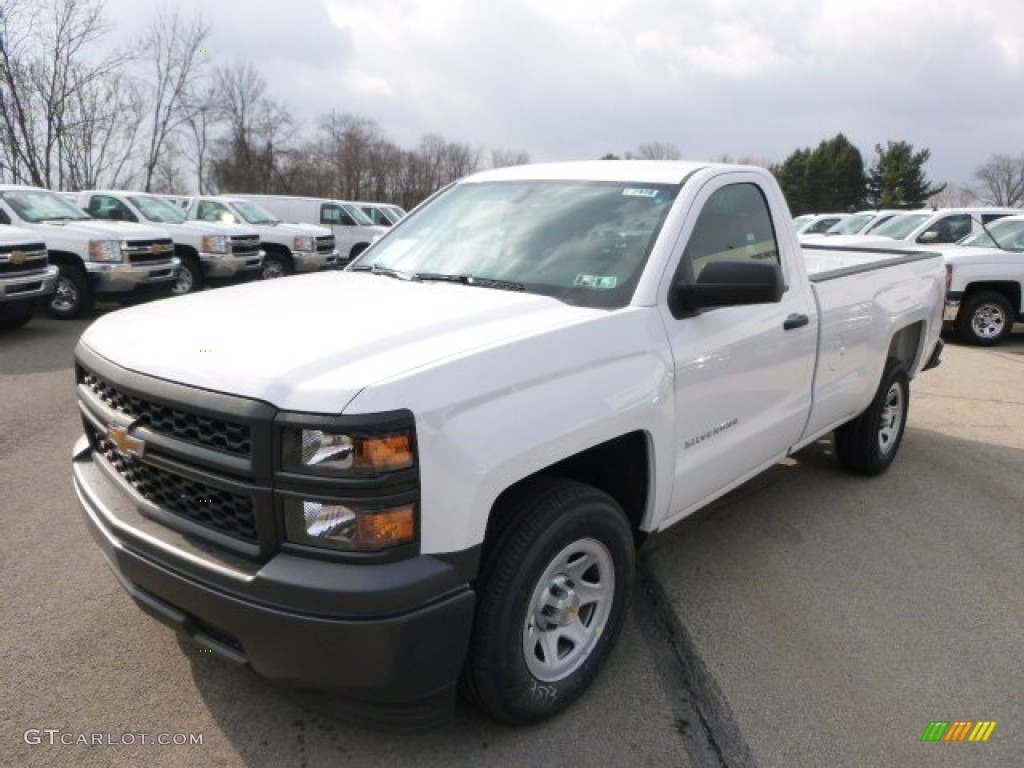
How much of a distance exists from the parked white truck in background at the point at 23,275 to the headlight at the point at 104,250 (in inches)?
52.8

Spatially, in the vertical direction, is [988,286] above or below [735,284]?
below

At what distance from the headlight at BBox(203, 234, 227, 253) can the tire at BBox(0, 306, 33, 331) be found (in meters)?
4.31

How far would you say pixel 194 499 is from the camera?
7.73 ft

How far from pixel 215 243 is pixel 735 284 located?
44.2ft

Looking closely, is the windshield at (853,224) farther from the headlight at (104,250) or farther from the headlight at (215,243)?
the headlight at (104,250)

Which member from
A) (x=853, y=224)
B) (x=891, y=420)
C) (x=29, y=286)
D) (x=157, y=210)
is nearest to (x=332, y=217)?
(x=157, y=210)

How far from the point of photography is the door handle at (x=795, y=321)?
365 cm

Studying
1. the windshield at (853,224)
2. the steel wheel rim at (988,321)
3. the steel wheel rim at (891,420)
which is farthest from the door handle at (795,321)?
the windshield at (853,224)

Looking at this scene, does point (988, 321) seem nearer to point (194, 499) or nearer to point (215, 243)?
point (194, 499)

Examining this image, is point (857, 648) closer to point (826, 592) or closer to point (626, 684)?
point (826, 592)

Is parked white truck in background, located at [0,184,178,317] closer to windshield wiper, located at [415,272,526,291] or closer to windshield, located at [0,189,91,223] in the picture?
windshield, located at [0,189,91,223]

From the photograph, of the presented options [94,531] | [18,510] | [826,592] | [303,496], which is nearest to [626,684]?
[826,592]

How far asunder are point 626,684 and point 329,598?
1.38 meters

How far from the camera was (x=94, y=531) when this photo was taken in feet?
8.83
